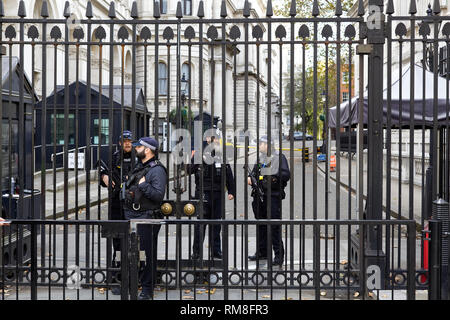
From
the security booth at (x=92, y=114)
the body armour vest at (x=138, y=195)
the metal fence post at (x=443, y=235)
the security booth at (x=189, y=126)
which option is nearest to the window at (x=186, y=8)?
the security booth at (x=189, y=126)

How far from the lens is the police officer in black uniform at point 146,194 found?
5684mm

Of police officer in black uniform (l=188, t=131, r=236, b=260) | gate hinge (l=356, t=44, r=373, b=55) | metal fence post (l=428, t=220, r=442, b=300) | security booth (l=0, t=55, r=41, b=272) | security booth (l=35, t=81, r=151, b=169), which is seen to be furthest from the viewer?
security booth (l=35, t=81, r=151, b=169)

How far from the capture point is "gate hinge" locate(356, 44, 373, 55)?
5770 millimetres

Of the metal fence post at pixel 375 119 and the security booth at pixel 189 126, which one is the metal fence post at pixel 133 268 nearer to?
the security booth at pixel 189 126

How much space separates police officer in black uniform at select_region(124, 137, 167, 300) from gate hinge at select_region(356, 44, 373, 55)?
Result: 266 centimetres

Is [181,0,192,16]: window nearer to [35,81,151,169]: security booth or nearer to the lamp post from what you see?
[35,81,151,169]: security booth

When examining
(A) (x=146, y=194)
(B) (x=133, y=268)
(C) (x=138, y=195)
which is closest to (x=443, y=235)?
(B) (x=133, y=268)

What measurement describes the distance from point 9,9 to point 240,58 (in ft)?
125

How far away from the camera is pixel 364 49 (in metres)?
5.79

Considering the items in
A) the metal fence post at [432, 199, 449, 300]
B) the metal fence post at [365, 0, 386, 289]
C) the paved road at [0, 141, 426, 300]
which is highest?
the metal fence post at [365, 0, 386, 289]

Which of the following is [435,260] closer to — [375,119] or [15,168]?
[375,119]

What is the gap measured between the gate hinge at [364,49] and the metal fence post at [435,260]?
2406mm

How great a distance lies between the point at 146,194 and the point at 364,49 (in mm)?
3086

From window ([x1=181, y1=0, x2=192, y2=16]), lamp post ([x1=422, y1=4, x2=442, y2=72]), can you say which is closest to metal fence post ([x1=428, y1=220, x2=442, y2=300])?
lamp post ([x1=422, y1=4, x2=442, y2=72])
